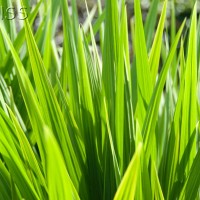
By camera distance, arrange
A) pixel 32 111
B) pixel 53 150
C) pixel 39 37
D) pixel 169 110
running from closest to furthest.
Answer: pixel 53 150
pixel 32 111
pixel 169 110
pixel 39 37

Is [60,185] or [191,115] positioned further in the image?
[191,115]

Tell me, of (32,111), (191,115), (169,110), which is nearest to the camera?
(32,111)

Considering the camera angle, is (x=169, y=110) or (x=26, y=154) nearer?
(x=26, y=154)

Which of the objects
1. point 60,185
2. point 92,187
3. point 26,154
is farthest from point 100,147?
point 60,185

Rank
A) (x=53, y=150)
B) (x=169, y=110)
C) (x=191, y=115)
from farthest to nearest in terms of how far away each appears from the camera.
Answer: (x=169, y=110) < (x=191, y=115) < (x=53, y=150)

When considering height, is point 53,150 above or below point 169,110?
above

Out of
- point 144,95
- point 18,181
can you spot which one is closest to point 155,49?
point 144,95

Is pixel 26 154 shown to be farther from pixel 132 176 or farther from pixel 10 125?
pixel 132 176

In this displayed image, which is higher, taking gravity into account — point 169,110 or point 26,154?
point 26,154

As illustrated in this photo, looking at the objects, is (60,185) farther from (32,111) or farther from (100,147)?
(100,147)
